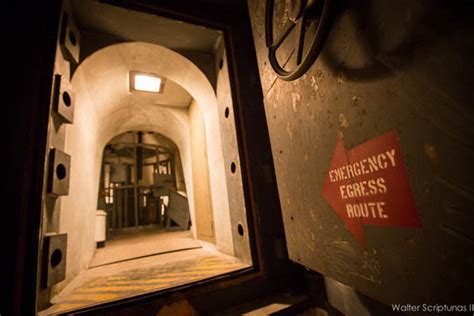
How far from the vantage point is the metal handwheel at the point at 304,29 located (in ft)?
2.72

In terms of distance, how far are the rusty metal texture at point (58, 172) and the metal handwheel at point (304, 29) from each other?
1.44 metres

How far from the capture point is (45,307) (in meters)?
1.25

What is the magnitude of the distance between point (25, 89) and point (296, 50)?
146cm

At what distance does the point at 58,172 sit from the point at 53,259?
54cm

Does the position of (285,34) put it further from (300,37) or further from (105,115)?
(105,115)

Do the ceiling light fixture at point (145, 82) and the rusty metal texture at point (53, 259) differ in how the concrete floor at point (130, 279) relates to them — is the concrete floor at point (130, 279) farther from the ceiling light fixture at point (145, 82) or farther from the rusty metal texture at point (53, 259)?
the ceiling light fixture at point (145, 82)

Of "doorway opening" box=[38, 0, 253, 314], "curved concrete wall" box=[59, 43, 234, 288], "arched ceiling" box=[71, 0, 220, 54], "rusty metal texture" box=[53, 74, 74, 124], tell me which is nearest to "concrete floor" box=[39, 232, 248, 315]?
"doorway opening" box=[38, 0, 253, 314]

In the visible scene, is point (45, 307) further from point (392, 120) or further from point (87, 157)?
point (392, 120)

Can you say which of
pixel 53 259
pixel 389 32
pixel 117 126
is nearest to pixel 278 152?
pixel 389 32

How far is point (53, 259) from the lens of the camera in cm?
130

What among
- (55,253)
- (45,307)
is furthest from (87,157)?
(45,307)

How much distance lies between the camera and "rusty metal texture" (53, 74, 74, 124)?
4.49 feet

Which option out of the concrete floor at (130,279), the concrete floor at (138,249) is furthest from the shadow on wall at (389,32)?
the concrete floor at (138,249)

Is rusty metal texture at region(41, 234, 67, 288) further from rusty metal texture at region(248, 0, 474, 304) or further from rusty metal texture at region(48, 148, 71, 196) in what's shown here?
rusty metal texture at region(248, 0, 474, 304)
